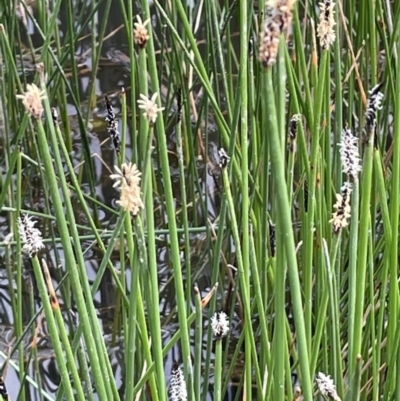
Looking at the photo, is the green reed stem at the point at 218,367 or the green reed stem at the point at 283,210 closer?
the green reed stem at the point at 283,210

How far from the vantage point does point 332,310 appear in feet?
2.28

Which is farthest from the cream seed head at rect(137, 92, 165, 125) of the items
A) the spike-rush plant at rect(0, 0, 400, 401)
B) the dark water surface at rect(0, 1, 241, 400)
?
the dark water surface at rect(0, 1, 241, 400)

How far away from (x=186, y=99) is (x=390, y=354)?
2.26 feet

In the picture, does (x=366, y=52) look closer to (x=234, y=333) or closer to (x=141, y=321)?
(x=234, y=333)

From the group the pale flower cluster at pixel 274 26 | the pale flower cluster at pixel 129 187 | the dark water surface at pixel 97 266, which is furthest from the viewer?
the dark water surface at pixel 97 266

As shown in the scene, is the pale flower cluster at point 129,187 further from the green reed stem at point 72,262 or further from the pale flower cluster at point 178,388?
the pale flower cluster at point 178,388

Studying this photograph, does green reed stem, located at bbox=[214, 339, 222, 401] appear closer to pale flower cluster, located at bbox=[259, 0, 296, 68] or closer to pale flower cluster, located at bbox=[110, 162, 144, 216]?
pale flower cluster, located at bbox=[110, 162, 144, 216]

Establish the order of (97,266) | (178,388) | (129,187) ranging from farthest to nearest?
(97,266), (178,388), (129,187)

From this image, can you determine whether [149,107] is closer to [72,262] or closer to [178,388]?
[72,262]

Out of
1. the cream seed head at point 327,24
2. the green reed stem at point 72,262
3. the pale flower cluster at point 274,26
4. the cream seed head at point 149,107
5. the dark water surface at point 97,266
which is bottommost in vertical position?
the dark water surface at point 97,266

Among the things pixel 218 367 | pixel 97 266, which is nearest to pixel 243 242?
pixel 218 367

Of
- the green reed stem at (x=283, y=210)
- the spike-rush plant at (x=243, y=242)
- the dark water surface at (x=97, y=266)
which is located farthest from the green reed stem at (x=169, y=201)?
the dark water surface at (x=97, y=266)

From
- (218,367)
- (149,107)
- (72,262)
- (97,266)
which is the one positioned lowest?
(97,266)

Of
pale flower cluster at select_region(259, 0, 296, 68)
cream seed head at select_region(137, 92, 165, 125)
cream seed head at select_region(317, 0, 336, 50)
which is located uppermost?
pale flower cluster at select_region(259, 0, 296, 68)
